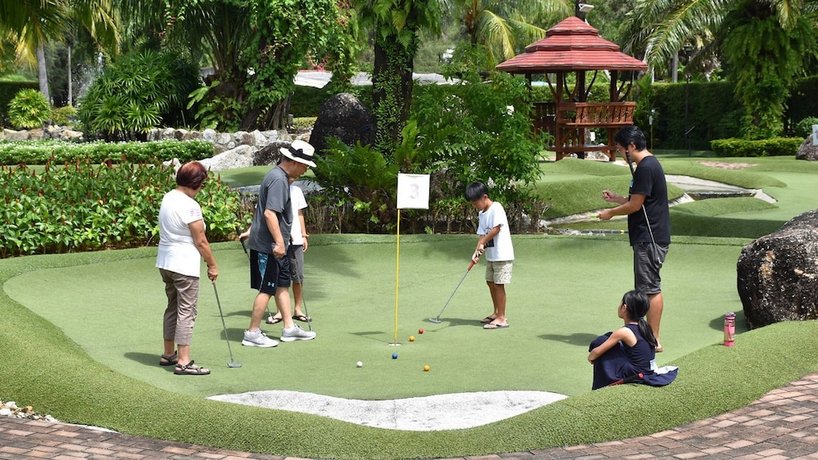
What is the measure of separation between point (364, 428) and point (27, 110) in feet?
123

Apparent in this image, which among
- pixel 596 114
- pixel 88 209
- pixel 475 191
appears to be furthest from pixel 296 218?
pixel 596 114

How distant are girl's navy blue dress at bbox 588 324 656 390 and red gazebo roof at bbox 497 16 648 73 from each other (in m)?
20.2

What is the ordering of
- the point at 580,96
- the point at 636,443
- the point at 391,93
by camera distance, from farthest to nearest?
the point at 580,96, the point at 391,93, the point at 636,443

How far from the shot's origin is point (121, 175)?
13703 millimetres

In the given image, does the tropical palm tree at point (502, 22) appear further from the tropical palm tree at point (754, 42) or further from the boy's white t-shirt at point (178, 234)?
the boy's white t-shirt at point (178, 234)

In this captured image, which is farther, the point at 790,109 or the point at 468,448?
the point at 790,109

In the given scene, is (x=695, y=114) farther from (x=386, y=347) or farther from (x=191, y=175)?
(x=191, y=175)

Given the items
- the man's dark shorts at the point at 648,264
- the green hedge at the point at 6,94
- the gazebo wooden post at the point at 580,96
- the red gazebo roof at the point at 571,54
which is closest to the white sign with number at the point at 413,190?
the man's dark shorts at the point at 648,264

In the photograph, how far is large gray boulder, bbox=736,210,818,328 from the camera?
8602 millimetres

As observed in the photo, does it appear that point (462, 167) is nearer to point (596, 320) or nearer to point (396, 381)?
point (596, 320)

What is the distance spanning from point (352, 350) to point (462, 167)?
677cm

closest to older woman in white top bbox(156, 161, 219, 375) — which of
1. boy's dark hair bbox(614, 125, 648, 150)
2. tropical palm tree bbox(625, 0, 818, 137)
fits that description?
boy's dark hair bbox(614, 125, 648, 150)

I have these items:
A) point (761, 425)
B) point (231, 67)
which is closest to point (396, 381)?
point (761, 425)

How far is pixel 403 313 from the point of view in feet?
33.2
